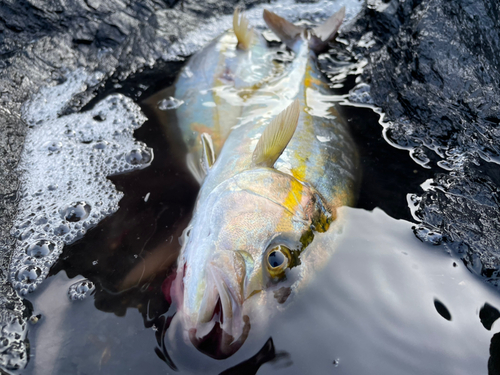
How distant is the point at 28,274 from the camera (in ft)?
6.34

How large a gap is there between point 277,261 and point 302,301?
260 mm

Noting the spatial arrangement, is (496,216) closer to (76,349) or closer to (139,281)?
(139,281)

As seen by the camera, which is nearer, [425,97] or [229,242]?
[229,242]

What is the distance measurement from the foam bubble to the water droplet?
0.58 feet

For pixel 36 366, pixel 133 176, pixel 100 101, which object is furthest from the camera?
pixel 100 101

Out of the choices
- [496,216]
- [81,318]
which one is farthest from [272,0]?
[81,318]

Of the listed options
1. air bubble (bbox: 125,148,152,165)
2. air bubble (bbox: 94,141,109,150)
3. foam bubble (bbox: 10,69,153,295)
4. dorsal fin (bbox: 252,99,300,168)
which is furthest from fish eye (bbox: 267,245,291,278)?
air bubble (bbox: 94,141,109,150)

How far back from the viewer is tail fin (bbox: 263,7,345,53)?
3602 millimetres

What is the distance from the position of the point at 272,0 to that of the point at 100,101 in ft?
8.00

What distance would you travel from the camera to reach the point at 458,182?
2.38 metres

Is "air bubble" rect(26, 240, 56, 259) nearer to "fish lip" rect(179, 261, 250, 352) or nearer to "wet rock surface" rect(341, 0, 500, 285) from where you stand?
"fish lip" rect(179, 261, 250, 352)

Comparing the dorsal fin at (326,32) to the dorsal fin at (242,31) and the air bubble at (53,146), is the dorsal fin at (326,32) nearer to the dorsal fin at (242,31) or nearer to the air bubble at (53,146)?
the dorsal fin at (242,31)

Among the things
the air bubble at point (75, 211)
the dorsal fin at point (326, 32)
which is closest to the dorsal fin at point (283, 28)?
the dorsal fin at point (326, 32)

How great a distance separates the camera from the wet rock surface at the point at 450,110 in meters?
2.17
